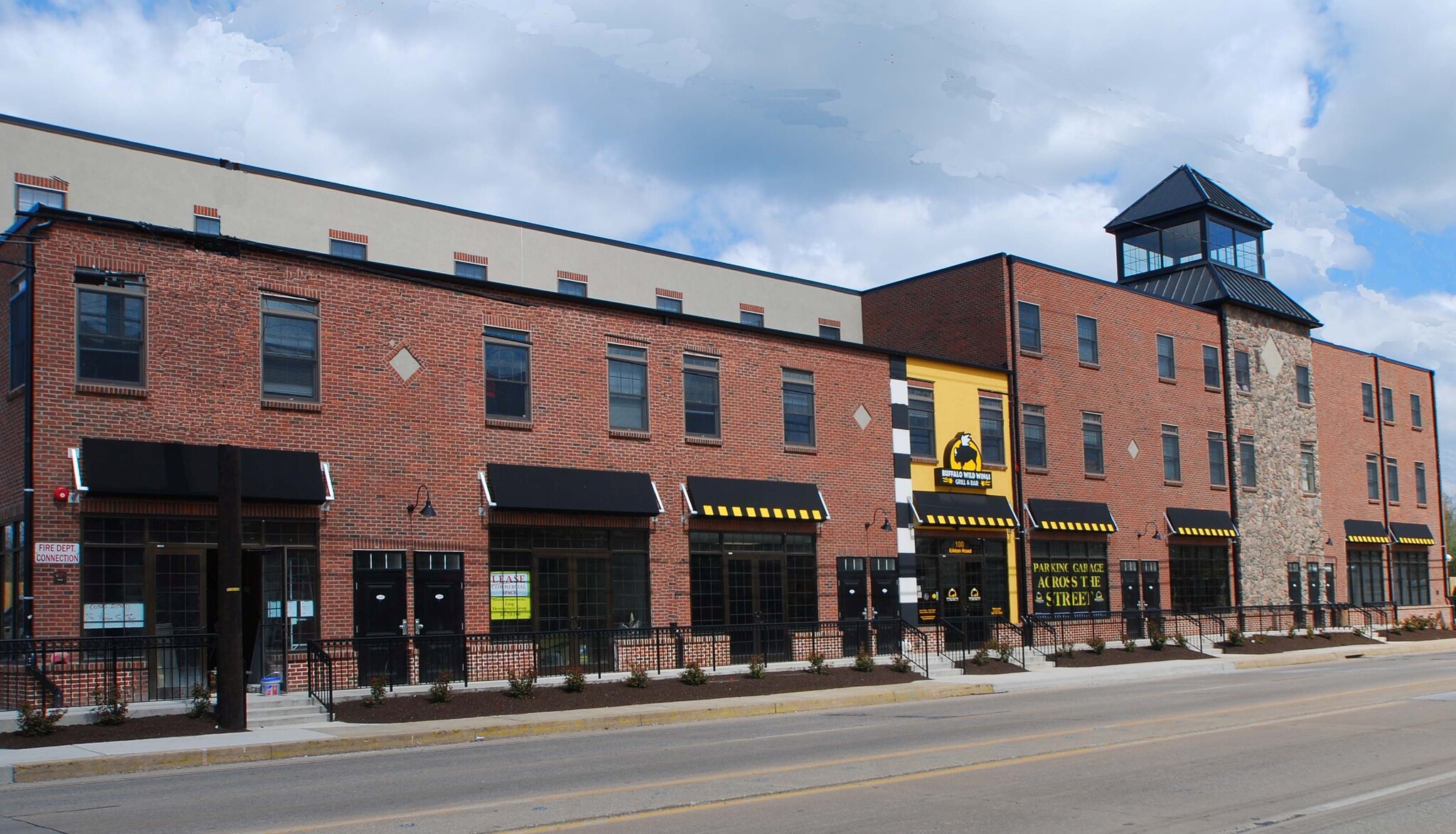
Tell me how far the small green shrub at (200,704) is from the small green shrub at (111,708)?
88 cm

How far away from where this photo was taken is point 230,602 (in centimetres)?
1888

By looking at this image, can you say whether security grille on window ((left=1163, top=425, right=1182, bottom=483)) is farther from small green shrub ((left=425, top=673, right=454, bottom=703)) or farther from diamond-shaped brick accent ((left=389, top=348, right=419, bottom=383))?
small green shrub ((left=425, top=673, right=454, bottom=703))

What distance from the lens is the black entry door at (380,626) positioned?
22797 mm

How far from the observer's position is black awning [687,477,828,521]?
28844 mm

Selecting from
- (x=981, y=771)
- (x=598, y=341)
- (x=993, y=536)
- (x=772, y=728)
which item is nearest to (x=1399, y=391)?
(x=993, y=536)

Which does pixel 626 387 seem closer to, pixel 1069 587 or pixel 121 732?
pixel 121 732

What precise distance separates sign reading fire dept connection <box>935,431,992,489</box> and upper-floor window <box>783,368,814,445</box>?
4817mm

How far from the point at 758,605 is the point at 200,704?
13.6 meters

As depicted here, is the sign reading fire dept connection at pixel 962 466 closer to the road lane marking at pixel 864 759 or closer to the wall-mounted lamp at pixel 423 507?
the road lane marking at pixel 864 759

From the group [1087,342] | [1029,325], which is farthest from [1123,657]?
[1087,342]

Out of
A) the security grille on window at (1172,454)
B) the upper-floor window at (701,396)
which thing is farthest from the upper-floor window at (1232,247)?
the upper-floor window at (701,396)

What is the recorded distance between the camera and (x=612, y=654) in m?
26.6

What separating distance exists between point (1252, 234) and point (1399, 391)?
12013mm

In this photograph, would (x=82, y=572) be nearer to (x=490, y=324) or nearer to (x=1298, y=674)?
(x=490, y=324)
